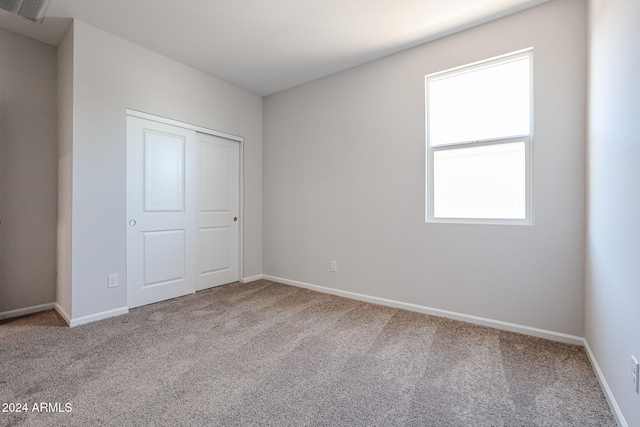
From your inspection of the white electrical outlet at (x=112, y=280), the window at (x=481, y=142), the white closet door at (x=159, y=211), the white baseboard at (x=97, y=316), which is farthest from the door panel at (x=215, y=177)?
the window at (x=481, y=142)

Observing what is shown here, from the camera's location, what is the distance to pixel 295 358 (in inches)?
79.6

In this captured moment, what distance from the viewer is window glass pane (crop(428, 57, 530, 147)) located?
245cm

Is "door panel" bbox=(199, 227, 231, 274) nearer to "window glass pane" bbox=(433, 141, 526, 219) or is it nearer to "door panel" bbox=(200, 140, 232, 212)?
"door panel" bbox=(200, 140, 232, 212)

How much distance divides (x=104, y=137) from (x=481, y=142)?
3.58 m

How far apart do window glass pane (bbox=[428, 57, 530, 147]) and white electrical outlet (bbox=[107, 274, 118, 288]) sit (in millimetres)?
3455

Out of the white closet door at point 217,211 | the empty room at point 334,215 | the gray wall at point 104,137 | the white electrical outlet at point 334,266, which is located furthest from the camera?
the white closet door at point 217,211

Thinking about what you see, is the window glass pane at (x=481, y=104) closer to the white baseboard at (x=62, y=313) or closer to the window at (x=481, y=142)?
the window at (x=481, y=142)

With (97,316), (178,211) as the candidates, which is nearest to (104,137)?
(178,211)

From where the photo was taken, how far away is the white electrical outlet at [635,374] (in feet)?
4.00

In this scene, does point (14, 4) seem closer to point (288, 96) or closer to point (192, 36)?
point (192, 36)

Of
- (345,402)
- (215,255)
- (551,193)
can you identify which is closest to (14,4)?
(215,255)

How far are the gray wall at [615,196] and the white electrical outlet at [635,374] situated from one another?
3 cm

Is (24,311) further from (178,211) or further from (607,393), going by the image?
(607,393)

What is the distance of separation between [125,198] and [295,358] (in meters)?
2.34
